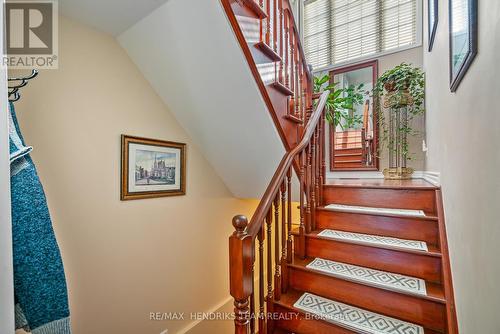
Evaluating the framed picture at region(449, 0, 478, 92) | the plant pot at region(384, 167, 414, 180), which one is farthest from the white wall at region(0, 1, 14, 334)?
the plant pot at region(384, 167, 414, 180)

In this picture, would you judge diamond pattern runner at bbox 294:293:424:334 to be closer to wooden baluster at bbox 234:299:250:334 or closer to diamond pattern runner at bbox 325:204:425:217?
wooden baluster at bbox 234:299:250:334

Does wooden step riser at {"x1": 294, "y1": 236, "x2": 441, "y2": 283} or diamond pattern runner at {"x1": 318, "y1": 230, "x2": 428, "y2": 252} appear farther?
diamond pattern runner at {"x1": 318, "y1": 230, "x2": 428, "y2": 252}

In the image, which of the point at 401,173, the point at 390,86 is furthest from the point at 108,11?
the point at 401,173

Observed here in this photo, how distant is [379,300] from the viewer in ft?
4.97

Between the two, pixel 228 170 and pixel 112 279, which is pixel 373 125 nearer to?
pixel 228 170

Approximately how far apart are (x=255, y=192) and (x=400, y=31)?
3.31m

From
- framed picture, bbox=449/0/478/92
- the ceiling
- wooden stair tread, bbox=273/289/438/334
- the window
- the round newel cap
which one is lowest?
wooden stair tread, bbox=273/289/438/334

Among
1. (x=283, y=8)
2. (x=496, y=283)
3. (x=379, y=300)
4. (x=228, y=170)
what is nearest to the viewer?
(x=496, y=283)

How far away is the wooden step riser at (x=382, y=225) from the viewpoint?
1.77m

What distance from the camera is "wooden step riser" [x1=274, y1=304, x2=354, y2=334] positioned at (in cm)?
147

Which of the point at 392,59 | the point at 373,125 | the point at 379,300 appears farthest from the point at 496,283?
the point at 392,59

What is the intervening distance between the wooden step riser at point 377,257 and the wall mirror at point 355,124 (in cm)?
249

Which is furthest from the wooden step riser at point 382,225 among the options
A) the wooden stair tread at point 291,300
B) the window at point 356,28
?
the window at point 356,28

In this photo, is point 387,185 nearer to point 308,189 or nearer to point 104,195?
point 308,189
